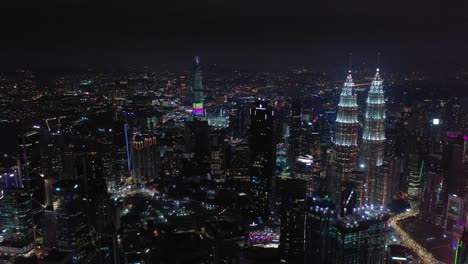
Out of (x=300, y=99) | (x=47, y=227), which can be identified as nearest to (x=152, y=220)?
(x=47, y=227)

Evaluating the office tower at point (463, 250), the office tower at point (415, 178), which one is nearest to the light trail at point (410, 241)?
the office tower at point (415, 178)

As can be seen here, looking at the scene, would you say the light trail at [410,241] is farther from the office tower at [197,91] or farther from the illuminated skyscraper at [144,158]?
the illuminated skyscraper at [144,158]

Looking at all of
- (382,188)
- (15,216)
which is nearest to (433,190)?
(382,188)

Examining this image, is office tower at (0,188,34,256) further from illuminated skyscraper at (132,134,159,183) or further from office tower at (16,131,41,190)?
illuminated skyscraper at (132,134,159,183)

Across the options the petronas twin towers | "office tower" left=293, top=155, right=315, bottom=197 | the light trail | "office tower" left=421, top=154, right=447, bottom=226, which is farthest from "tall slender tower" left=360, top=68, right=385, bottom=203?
"office tower" left=293, top=155, right=315, bottom=197

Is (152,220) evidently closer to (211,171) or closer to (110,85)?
(211,171)

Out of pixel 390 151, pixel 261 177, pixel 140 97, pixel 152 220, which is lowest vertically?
pixel 152 220
